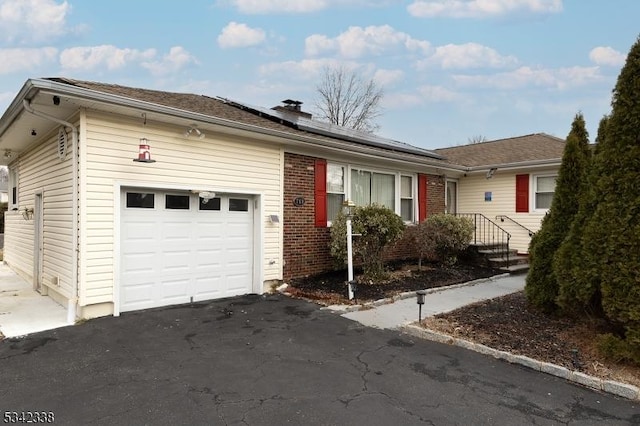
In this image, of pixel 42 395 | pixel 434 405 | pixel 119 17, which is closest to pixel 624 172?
pixel 434 405

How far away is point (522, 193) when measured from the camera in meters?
11.9

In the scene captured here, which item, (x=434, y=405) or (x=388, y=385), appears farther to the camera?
(x=388, y=385)

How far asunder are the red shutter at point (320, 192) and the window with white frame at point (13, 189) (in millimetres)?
8113

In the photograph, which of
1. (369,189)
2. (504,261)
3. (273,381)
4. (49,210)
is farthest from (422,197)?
(49,210)

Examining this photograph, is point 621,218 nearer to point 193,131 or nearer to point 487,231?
point 193,131

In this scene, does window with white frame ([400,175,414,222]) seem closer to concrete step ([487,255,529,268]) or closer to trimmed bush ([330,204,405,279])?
concrete step ([487,255,529,268])

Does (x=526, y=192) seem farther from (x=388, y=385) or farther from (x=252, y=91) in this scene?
(x=252, y=91)

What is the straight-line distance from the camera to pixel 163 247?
22.4 ft

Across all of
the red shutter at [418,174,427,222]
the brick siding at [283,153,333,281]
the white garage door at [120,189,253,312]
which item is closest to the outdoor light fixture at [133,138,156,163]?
the white garage door at [120,189,253,312]

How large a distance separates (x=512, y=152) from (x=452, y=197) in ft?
8.04

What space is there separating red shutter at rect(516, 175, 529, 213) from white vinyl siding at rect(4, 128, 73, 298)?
11389mm

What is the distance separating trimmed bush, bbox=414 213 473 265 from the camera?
970 centimetres

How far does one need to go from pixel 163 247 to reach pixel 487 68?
14.0 metres

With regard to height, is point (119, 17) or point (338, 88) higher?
point (338, 88)
